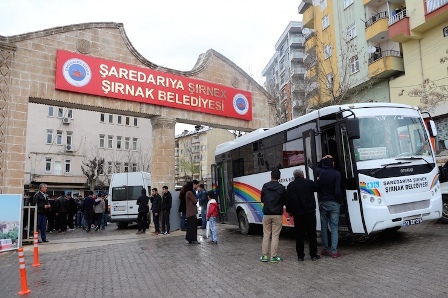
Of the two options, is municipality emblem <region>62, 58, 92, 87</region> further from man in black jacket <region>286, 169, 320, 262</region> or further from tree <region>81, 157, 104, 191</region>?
tree <region>81, 157, 104, 191</region>

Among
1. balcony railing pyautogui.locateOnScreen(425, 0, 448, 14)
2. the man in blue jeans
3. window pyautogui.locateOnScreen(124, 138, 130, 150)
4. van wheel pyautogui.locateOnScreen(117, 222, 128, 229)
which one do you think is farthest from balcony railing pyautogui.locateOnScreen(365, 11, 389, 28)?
window pyautogui.locateOnScreen(124, 138, 130, 150)

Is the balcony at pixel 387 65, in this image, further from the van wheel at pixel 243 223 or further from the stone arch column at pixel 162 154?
the van wheel at pixel 243 223

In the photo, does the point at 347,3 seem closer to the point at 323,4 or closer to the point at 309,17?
the point at 323,4

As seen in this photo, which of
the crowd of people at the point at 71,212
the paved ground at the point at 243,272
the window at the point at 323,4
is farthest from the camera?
the window at the point at 323,4

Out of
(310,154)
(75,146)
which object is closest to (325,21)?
(310,154)

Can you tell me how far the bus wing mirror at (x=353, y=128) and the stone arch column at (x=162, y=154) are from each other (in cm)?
939

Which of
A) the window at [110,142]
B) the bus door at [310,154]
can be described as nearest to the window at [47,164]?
the window at [110,142]

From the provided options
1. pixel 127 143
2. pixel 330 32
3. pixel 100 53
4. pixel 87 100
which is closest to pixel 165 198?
pixel 87 100

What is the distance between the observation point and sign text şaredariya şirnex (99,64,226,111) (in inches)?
552

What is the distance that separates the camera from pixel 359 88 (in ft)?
82.0

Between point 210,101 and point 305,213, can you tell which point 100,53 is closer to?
point 210,101

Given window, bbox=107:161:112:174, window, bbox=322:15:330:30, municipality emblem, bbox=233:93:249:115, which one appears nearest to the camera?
municipality emblem, bbox=233:93:249:115

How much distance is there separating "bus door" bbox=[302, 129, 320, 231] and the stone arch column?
25.6 feet

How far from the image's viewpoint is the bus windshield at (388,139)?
780 cm
